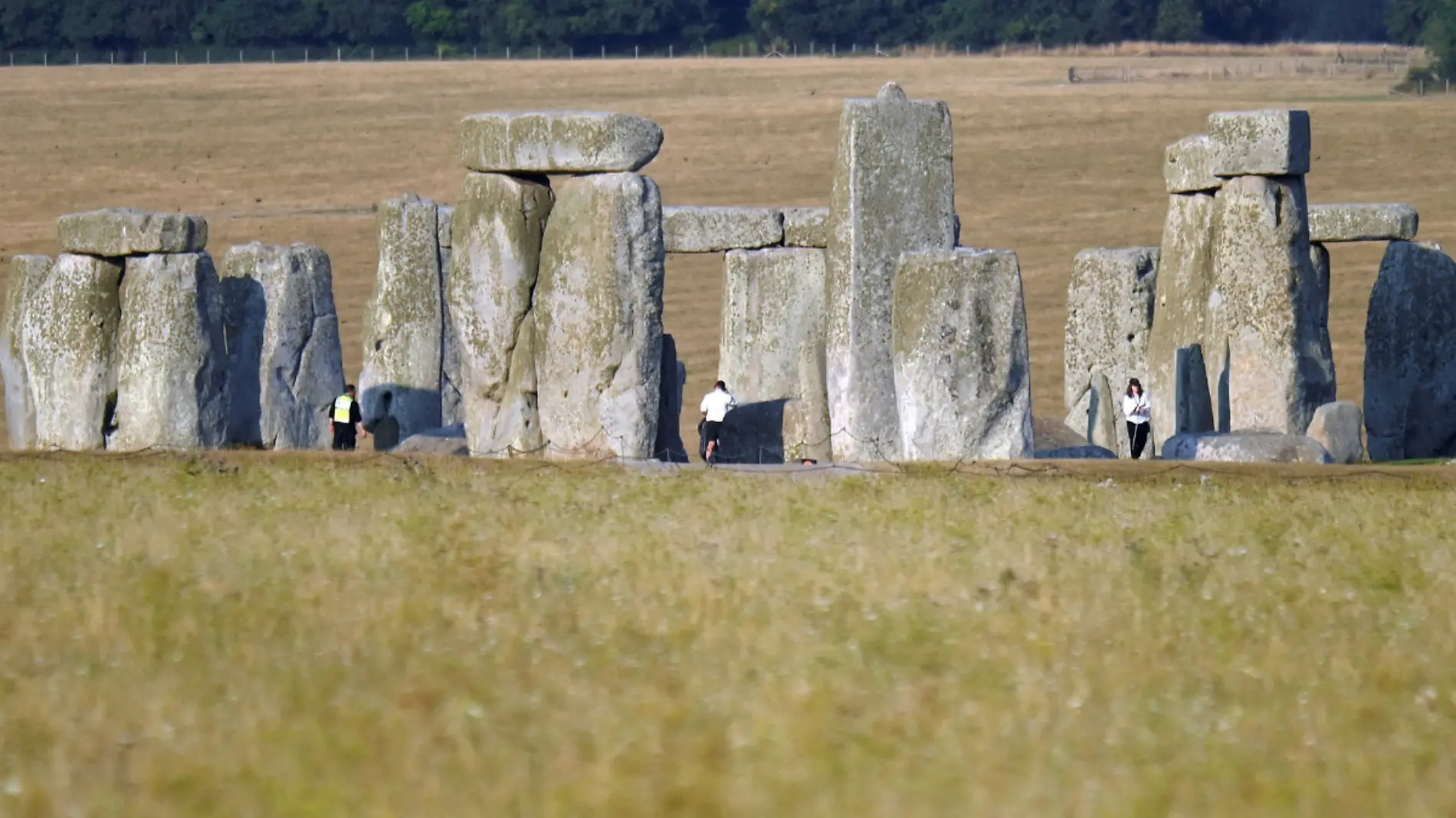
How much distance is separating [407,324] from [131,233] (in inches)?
162

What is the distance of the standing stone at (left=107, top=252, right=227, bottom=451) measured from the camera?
1894 cm

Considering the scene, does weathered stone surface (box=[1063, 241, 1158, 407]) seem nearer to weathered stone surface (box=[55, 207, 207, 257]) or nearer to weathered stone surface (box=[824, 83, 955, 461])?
weathered stone surface (box=[824, 83, 955, 461])

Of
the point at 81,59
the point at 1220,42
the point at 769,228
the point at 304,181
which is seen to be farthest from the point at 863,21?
the point at 769,228

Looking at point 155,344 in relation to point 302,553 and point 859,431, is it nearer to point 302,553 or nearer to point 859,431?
point 859,431

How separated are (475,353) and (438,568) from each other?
22.3ft

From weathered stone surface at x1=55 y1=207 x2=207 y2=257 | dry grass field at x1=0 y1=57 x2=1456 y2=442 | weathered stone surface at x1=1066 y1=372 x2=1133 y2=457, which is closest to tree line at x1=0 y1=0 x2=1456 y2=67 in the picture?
dry grass field at x1=0 y1=57 x2=1456 y2=442

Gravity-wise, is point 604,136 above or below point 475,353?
above

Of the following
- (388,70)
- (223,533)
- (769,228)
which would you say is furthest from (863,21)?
(223,533)

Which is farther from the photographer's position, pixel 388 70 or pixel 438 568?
pixel 388 70

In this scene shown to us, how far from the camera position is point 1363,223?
76.0ft

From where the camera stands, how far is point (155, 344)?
1894 cm

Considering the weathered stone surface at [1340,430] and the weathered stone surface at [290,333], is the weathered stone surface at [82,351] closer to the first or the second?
the weathered stone surface at [290,333]

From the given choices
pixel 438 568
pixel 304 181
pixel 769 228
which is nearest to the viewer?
pixel 438 568

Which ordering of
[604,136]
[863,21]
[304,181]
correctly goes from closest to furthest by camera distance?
[604,136], [304,181], [863,21]
